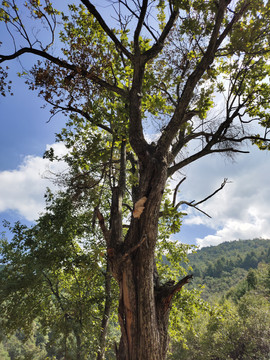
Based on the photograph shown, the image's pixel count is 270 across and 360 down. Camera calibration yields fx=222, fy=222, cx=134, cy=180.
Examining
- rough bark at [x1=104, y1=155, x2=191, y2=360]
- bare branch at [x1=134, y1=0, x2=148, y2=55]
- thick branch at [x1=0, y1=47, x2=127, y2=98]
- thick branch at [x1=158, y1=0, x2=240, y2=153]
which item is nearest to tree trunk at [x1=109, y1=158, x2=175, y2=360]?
rough bark at [x1=104, y1=155, x2=191, y2=360]

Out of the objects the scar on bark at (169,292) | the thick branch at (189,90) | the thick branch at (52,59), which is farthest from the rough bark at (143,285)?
the thick branch at (52,59)

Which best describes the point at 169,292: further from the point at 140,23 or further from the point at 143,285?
the point at 140,23

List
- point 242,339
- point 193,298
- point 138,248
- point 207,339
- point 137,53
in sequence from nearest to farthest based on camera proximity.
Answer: point 138,248 → point 137,53 → point 193,298 → point 242,339 → point 207,339

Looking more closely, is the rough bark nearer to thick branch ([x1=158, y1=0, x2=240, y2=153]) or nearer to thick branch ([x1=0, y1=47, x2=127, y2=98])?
thick branch ([x1=158, y1=0, x2=240, y2=153])

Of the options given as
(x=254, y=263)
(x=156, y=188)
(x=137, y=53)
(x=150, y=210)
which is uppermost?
(x=254, y=263)

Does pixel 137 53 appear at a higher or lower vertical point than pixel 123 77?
lower

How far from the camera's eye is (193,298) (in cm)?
770

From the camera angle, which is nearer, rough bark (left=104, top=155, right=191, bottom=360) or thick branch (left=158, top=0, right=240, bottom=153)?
rough bark (left=104, top=155, right=191, bottom=360)

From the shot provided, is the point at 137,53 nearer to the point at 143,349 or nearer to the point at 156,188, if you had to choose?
the point at 156,188

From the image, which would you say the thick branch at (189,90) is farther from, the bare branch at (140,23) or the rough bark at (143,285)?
the bare branch at (140,23)

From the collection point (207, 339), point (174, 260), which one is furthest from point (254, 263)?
point (174, 260)

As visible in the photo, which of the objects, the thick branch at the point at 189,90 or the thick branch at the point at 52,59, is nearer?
the thick branch at the point at 189,90

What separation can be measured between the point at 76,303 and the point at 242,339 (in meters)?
22.8

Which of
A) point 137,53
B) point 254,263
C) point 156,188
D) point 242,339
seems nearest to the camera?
point 156,188
